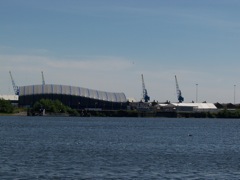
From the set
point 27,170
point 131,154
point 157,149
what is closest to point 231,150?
point 157,149

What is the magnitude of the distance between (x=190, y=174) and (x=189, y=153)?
48.8 ft

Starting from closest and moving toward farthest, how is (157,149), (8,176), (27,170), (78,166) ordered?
(8,176) → (27,170) → (78,166) → (157,149)

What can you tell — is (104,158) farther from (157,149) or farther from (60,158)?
(157,149)

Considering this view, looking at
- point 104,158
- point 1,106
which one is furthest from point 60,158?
point 1,106

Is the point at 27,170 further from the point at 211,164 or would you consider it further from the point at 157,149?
the point at 157,149

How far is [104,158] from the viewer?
149 ft

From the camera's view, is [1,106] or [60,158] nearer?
[60,158]

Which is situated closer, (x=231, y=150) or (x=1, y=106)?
(x=231, y=150)

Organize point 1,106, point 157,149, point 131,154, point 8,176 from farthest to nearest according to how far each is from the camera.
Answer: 1. point 1,106
2. point 157,149
3. point 131,154
4. point 8,176

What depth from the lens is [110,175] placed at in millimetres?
35781

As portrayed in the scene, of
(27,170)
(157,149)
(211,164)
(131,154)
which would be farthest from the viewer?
(157,149)

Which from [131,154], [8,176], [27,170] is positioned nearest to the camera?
[8,176]

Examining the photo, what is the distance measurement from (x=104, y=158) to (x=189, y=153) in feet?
30.6

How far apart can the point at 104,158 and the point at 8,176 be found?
39.3 feet
